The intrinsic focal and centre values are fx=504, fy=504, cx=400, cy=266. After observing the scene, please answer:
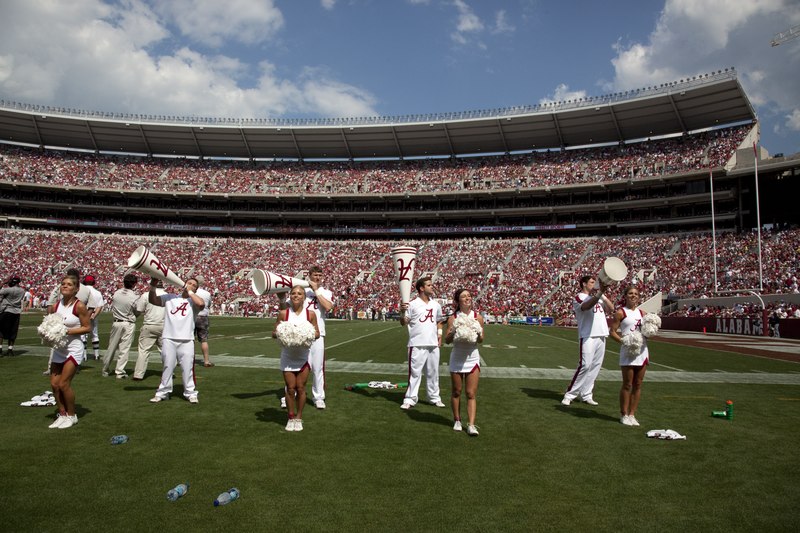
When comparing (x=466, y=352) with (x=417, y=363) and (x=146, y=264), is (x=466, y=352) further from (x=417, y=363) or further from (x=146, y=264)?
(x=146, y=264)

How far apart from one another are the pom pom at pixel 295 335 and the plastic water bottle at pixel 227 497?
7.33 feet

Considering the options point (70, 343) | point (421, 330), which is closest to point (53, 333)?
point (70, 343)

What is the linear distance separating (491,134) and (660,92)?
17.1 metres

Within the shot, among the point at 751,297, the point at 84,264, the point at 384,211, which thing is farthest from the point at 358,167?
the point at 751,297

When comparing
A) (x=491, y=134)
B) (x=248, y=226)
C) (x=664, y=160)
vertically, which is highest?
(x=491, y=134)

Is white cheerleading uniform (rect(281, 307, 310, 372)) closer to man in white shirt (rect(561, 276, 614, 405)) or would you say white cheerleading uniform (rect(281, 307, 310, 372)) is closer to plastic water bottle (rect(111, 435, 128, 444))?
plastic water bottle (rect(111, 435, 128, 444))

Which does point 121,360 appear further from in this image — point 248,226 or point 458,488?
point 248,226

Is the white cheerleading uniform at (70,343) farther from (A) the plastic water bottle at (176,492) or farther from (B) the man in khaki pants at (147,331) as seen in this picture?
(B) the man in khaki pants at (147,331)

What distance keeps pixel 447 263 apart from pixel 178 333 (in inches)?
1796

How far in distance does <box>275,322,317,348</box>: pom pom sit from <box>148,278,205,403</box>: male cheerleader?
2.05 m

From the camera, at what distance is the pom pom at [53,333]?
20.2ft

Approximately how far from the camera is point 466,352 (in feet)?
21.5

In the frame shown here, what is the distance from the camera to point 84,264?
168 ft

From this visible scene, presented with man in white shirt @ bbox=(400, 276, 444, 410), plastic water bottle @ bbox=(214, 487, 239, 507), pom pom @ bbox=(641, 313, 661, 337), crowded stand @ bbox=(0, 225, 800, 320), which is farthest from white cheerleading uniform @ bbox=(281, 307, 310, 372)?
crowded stand @ bbox=(0, 225, 800, 320)
